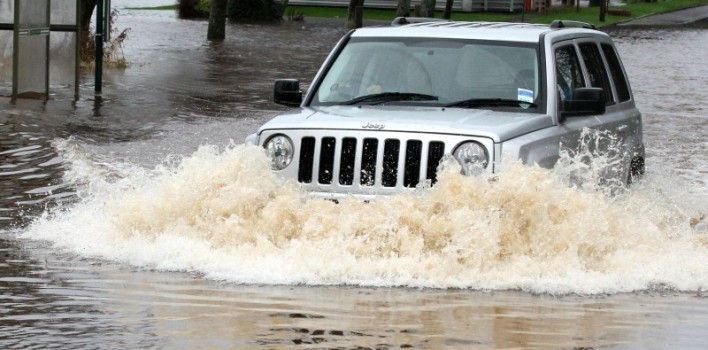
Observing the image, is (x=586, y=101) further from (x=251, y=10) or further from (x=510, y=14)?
(x=510, y=14)

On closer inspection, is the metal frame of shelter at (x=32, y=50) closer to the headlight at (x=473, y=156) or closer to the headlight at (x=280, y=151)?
the headlight at (x=280, y=151)

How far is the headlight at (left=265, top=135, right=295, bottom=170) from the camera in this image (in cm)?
940

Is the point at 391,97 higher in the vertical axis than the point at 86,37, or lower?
higher

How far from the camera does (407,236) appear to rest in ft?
28.9

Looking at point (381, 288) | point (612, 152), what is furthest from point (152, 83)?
point (381, 288)

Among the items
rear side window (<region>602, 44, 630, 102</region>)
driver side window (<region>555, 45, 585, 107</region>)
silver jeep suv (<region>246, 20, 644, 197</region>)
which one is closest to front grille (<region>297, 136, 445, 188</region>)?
silver jeep suv (<region>246, 20, 644, 197</region>)

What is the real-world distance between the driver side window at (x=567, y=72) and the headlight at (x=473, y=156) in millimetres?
1331

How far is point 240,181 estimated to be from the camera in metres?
9.45

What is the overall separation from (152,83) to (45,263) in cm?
1577

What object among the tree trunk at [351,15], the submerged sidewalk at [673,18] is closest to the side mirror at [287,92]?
the tree trunk at [351,15]

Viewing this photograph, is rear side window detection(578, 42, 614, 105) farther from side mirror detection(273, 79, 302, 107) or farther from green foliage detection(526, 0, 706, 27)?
green foliage detection(526, 0, 706, 27)

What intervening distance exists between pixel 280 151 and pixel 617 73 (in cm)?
345

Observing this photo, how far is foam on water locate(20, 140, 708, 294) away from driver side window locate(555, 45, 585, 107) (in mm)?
879

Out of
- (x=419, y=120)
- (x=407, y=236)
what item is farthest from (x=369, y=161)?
(x=407, y=236)
